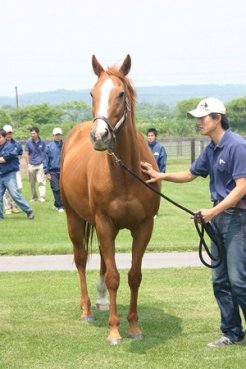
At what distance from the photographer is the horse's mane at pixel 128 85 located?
6809 millimetres

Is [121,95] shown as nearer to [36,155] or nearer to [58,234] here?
[58,234]

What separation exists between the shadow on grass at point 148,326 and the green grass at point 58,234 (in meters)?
3.90

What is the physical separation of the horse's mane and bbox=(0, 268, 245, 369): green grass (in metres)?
2.15

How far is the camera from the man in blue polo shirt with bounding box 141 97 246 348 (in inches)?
239

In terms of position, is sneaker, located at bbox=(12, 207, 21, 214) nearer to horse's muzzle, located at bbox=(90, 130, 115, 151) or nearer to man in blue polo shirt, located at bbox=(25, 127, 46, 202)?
man in blue polo shirt, located at bbox=(25, 127, 46, 202)

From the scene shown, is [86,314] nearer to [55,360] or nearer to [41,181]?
[55,360]

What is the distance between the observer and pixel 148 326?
24.6 feet

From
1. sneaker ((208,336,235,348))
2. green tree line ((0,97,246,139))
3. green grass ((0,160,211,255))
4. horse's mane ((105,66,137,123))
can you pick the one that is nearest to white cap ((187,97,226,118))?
horse's mane ((105,66,137,123))

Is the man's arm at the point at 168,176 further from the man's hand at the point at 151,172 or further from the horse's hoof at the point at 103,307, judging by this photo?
the horse's hoof at the point at 103,307

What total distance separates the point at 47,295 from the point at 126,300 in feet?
3.30

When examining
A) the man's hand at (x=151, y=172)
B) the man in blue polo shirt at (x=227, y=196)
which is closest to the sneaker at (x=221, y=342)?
the man in blue polo shirt at (x=227, y=196)

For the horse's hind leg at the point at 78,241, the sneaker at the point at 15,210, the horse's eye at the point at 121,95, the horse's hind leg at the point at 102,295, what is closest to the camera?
the horse's eye at the point at 121,95

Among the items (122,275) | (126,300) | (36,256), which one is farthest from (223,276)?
(36,256)

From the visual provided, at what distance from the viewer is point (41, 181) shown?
22.2 meters
